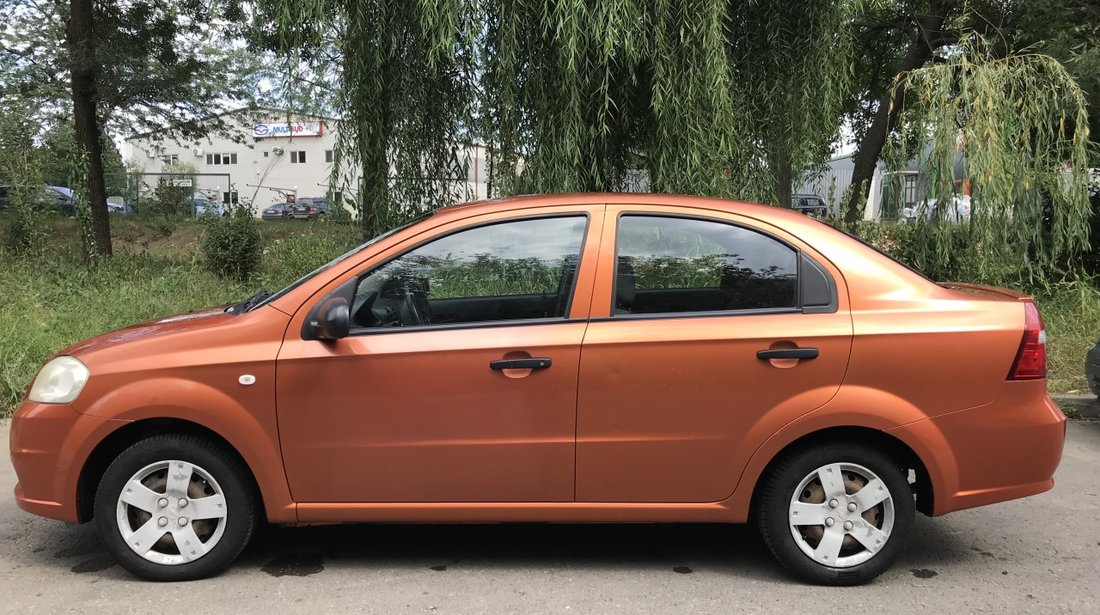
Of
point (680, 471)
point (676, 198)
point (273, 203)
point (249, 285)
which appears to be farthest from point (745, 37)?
point (273, 203)

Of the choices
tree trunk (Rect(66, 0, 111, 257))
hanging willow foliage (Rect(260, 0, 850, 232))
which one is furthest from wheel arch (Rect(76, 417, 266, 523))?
tree trunk (Rect(66, 0, 111, 257))

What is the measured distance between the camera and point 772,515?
3.27 meters

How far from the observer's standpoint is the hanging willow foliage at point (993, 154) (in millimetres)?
7652

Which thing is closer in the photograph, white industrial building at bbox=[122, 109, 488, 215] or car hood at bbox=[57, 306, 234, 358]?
car hood at bbox=[57, 306, 234, 358]

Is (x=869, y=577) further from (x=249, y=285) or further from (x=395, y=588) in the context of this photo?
(x=249, y=285)

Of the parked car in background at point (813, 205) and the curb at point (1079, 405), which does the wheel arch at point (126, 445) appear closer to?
the curb at point (1079, 405)

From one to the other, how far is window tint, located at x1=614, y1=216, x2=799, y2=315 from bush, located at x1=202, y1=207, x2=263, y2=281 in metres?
9.56

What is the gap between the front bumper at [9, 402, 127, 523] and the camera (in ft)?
10.7

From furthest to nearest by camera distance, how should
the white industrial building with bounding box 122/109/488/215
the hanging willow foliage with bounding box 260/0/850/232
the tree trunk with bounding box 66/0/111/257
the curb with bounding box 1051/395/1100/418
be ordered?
the tree trunk with bounding box 66/0/111/257 → the white industrial building with bounding box 122/109/488/215 → the curb with bounding box 1051/395/1100/418 → the hanging willow foliage with bounding box 260/0/850/232

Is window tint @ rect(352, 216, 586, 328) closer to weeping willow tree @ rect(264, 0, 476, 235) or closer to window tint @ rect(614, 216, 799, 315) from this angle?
window tint @ rect(614, 216, 799, 315)

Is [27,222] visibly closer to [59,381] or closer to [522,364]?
[59,381]

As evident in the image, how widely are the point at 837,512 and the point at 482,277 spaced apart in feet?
5.89

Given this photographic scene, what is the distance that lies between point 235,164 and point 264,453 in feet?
204

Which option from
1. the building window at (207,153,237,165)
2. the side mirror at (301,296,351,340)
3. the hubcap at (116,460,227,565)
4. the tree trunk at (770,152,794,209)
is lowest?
the hubcap at (116,460,227,565)
